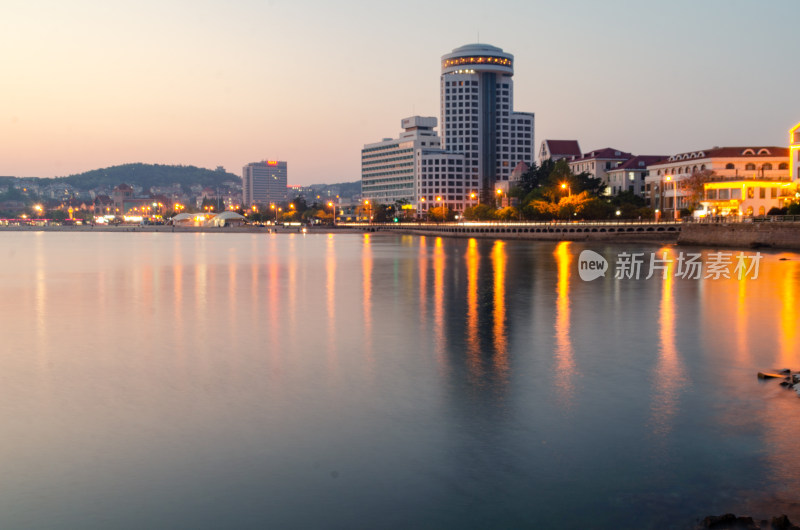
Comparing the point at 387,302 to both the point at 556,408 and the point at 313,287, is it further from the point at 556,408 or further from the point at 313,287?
the point at 556,408

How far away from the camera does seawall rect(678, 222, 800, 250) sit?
65500 mm

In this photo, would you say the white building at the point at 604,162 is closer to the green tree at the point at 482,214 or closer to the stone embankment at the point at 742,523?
the green tree at the point at 482,214

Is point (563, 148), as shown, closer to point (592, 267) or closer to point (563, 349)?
point (592, 267)

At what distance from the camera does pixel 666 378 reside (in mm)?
15766

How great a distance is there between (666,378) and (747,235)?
6184cm

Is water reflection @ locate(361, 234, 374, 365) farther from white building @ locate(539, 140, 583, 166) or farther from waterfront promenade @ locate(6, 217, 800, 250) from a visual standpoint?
white building @ locate(539, 140, 583, 166)

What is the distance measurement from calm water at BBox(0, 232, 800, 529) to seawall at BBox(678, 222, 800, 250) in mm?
42891

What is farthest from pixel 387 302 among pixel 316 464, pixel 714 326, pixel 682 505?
pixel 682 505

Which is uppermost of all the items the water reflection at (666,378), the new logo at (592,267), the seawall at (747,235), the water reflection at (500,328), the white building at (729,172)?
the white building at (729,172)

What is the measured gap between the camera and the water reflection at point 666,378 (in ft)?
40.6

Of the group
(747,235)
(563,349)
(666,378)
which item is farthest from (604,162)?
(666,378)

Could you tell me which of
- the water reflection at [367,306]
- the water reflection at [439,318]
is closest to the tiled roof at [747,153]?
the water reflection at [367,306]

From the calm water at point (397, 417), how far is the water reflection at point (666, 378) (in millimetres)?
74

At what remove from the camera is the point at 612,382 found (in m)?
15.4
